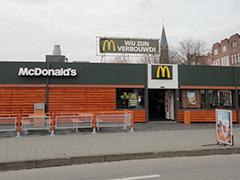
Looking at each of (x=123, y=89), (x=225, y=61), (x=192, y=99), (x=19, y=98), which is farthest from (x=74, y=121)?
(x=225, y=61)

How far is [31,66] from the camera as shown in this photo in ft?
56.8

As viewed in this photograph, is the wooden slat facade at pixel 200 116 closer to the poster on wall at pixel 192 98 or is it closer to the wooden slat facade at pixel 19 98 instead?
the poster on wall at pixel 192 98

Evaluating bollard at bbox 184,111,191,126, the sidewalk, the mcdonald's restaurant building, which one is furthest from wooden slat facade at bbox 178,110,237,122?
the sidewalk

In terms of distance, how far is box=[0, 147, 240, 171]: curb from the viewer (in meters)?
7.34

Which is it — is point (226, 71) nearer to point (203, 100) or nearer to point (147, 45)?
point (203, 100)

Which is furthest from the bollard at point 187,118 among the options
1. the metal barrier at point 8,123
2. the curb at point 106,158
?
the metal barrier at point 8,123

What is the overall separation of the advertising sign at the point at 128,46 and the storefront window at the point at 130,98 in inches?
153

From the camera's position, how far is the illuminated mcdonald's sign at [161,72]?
1888 cm

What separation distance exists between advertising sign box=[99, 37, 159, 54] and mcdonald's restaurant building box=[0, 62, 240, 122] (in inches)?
111

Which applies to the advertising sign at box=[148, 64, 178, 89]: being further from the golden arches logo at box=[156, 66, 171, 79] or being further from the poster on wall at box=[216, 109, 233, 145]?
the poster on wall at box=[216, 109, 233, 145]

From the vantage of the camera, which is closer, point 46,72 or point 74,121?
point 74,121

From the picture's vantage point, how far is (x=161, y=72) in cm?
1892

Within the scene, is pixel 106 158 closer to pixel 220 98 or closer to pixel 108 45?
pixel 108 45

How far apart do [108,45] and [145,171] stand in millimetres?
14975
